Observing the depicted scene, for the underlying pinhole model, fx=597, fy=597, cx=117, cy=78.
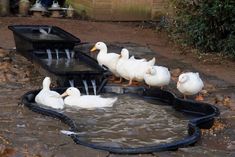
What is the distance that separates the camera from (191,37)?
11.2 m

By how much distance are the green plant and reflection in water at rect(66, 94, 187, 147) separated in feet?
12.0

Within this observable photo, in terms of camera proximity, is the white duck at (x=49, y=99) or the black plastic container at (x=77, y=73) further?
the black plastic container at (x=77, y=73)

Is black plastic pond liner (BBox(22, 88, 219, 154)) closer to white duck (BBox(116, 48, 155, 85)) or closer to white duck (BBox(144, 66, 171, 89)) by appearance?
white duck (BBox(144, 66, 171, 89))

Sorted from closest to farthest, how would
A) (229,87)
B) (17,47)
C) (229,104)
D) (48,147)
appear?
1. (48,147)
2. (229,104)
3. (229,87)
4. (17,47)

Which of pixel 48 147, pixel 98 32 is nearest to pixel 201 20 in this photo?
pixel 98 32

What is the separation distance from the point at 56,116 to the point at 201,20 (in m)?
5.30

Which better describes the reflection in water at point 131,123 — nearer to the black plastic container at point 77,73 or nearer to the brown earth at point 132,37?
the black plastic container at point 77,73

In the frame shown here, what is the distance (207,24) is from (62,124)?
546 cm

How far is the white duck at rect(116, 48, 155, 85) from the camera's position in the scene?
7484mm

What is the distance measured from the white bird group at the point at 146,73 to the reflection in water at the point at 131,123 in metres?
0.29

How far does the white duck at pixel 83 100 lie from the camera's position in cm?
676

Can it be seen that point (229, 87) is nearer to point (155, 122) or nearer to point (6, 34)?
point (155, 122)

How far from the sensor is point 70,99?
678 centimetres

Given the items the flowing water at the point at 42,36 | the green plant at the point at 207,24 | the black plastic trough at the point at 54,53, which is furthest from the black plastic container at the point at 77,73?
the green plant at the point at 207,24
